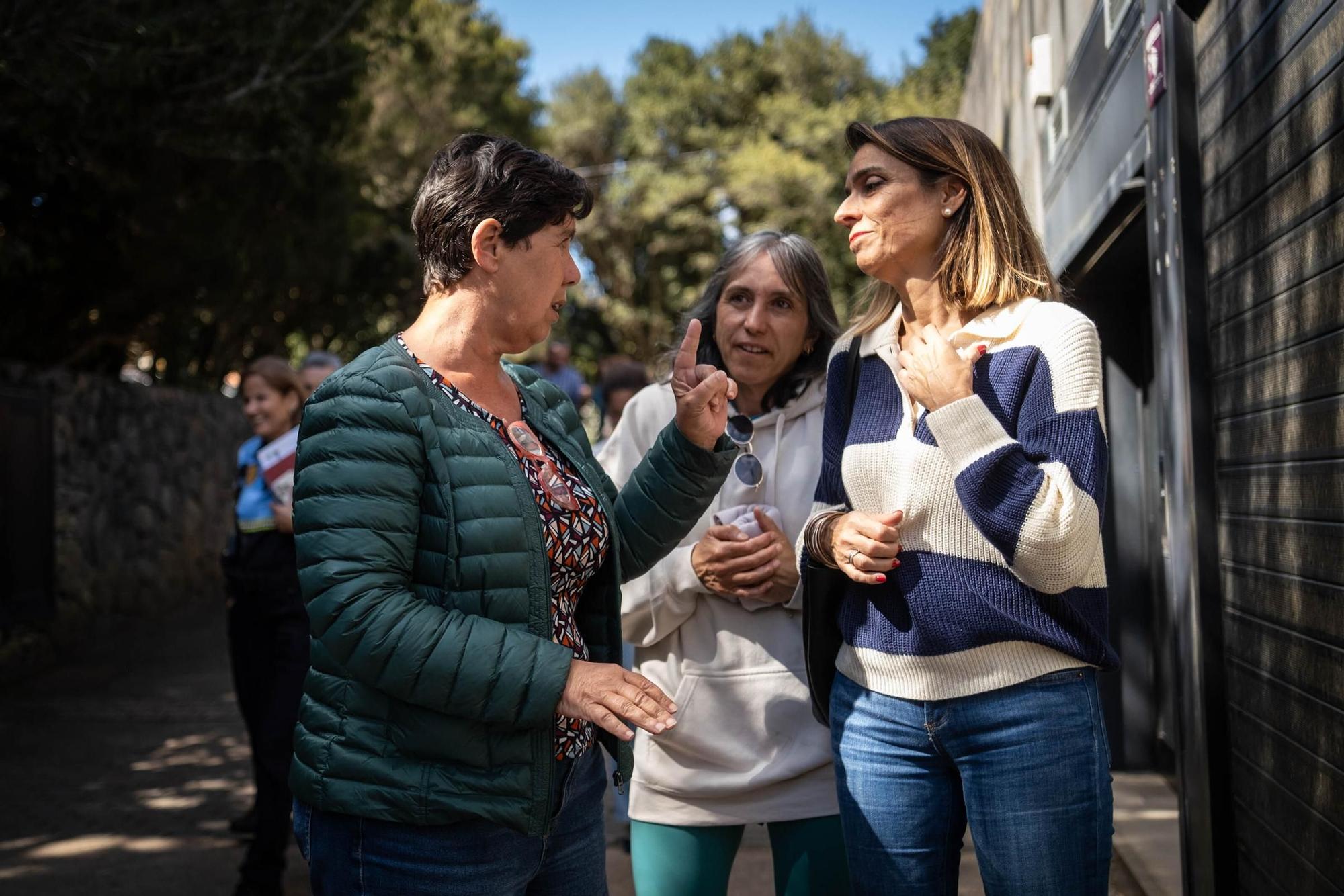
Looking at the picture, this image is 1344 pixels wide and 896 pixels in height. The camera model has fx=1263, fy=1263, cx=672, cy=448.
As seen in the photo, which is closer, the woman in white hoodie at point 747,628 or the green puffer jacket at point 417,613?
the green puffer jacket at point 417,613

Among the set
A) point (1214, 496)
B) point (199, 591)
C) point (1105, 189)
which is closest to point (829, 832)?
point (1214, 496)

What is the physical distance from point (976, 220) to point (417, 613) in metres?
1.26

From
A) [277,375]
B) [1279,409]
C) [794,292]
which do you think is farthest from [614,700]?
[277,375]

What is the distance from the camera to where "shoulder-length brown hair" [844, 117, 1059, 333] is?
233cm

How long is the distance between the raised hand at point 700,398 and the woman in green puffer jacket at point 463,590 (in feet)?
0.78

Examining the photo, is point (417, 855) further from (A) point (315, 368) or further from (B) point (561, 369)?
(B) point (561, 369)

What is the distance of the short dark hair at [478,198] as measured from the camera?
6.86ft

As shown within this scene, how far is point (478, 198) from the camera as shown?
2.08 meters

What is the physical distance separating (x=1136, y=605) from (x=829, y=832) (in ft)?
11.5

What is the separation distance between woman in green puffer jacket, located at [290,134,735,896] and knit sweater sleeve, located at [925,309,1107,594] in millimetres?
642

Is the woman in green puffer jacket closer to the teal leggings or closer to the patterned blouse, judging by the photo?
the patterned blouse

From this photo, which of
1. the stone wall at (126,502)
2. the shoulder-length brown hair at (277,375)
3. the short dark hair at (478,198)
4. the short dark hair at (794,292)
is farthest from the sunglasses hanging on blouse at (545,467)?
the stone wall at (126,502)

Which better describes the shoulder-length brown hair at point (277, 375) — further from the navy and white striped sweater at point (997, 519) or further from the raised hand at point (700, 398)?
the navy and white striped sweater at point (997, 519)

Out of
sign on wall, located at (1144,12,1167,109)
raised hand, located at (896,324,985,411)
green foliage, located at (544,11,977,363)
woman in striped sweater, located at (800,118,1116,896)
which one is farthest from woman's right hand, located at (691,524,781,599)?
green foliage, located at (544,11,977,363)
